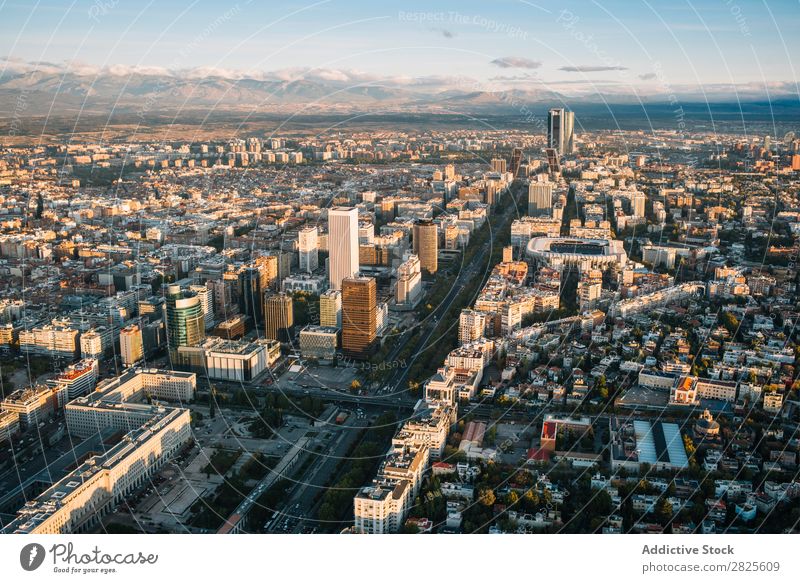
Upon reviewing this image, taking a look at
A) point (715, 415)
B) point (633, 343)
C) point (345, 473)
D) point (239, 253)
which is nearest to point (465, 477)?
point (345, 473)

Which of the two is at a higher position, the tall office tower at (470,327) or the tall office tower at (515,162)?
the tall office tower at (515,162)

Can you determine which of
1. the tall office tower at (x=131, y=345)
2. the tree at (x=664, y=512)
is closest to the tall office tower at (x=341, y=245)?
the tall office tower at (x=131, y=345)

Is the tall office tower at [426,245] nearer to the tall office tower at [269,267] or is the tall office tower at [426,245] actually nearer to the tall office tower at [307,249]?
the tall office tower at [307,249]

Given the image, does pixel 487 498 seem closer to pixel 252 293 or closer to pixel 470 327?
pixel 470 327

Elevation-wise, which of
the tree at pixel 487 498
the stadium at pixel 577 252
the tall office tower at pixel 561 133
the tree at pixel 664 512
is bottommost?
the tree at pixel 664 512

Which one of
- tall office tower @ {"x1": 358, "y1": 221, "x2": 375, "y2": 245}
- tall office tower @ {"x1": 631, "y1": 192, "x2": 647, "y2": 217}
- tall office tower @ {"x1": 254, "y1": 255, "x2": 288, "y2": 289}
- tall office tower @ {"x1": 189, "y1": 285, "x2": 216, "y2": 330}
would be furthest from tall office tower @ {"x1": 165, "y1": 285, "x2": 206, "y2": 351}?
tall office tower @ {"x1": 631, "y1": 192, "x2": 647, "y2": 217}

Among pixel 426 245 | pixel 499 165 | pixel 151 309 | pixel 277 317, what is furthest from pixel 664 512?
pixel 499 165

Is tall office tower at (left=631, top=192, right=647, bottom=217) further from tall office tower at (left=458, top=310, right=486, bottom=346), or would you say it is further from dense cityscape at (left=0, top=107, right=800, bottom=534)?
tall office tower at (left=458, top=310, right=486, bottom=346)
